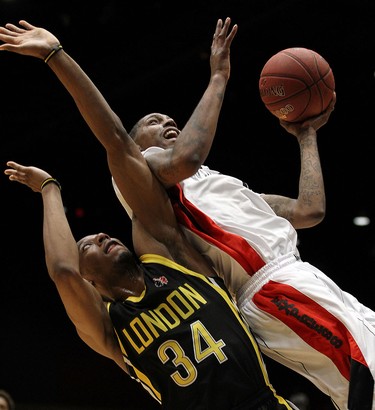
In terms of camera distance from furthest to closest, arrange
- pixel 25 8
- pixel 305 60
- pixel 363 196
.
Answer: pixel 363 196
pixel 25 8
pixel 305 60

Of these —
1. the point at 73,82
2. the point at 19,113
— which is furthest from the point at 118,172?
the point at 19,113

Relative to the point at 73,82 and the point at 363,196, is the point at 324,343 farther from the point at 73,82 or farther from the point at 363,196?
the point at 363,196

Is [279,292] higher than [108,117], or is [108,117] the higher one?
[108,117]

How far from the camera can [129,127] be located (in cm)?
954

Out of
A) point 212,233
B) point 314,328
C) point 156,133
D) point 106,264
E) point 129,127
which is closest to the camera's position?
point 314,328

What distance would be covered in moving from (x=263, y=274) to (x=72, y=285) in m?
0.82

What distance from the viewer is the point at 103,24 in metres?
8.12

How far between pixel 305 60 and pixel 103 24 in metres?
4.79

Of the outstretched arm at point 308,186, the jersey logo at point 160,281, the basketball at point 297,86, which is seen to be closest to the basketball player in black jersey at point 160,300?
the jersey logo at point 160,281

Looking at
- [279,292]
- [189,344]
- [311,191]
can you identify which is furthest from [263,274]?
[311,191]

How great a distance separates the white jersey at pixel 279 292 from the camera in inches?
121

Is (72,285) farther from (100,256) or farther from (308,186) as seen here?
(308,186)

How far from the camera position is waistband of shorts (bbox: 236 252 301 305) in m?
Result: 3.32

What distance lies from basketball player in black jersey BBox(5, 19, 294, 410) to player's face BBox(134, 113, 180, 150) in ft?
1.28
